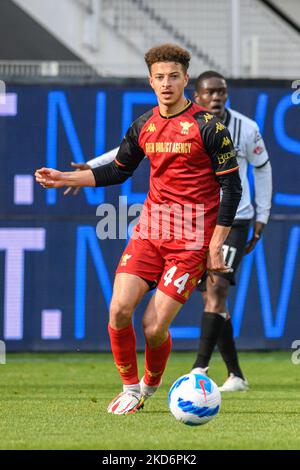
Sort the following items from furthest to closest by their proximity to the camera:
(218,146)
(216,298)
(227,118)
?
(227,118) → (216,298) → (218,146)

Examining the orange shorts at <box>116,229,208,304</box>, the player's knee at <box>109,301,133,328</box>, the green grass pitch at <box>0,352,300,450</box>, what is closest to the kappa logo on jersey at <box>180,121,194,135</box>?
the orange shorts at <box>116,229,208,304</box>

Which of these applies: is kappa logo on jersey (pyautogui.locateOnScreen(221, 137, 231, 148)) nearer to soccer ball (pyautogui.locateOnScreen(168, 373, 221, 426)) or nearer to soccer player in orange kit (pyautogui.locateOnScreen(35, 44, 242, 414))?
soccer player in orange kit (pyautogui.locateOnScreen(35, 44, 242, 414))

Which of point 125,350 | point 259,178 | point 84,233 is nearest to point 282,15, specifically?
point 84,233

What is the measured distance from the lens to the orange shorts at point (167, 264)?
718 centimetres

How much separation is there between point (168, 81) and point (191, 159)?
1.59ft

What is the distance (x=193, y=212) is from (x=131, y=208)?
15.3ft

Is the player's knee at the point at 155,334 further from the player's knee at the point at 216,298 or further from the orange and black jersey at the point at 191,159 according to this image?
the player's knee at the point at 216,298

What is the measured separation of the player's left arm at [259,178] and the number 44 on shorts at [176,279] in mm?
2504

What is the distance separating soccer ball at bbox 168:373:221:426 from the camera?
6449 millimetres

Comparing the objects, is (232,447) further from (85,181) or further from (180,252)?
(85,181)

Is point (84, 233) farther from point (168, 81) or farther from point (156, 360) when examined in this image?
point (168, 81)

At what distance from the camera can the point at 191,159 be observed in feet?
23.7

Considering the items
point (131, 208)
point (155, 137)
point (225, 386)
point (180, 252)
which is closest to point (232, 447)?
point (180, 252)

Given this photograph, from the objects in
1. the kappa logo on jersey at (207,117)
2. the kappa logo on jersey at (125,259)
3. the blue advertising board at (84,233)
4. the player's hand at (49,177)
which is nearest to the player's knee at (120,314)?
the kappa logo on jersey at (125,259)
